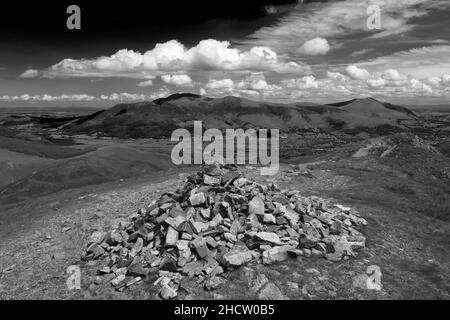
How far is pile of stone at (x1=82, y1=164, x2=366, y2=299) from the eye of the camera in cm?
1998

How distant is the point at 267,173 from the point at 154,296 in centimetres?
2947

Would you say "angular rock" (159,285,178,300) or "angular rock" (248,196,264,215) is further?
"angular rock" (248,196,264,215)

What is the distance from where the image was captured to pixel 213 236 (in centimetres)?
2183

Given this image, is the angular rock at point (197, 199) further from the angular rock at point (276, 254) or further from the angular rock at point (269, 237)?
the angular rock at point (276, 254)

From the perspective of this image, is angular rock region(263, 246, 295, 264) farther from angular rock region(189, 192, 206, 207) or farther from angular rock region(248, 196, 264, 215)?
angular rock region(189, 192, 206, 207)

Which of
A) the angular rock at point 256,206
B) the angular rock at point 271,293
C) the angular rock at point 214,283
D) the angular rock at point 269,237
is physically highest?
the angular rock at point 256,206

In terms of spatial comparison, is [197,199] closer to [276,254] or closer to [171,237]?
[171,237]

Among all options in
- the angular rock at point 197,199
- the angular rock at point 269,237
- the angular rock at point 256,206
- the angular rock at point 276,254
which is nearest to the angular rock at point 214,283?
the angular rock at point 276,254

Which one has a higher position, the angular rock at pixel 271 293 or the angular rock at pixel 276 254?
the angular rock at pixel 276 254

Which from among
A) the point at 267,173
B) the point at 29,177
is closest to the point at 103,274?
the point at 267,173

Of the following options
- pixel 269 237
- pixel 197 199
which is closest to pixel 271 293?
pixel 269 237

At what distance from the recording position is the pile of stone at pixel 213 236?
19984 millimetres

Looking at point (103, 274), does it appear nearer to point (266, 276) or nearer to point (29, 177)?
point (266, 276)

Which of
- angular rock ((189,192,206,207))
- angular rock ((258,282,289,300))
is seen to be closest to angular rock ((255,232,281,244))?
angular rock ((258,282,289,300))
